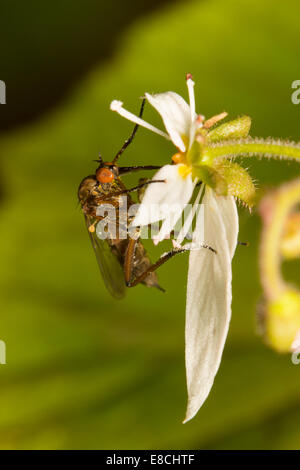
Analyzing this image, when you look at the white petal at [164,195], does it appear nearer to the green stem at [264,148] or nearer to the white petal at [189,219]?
the white petal at [189,219]

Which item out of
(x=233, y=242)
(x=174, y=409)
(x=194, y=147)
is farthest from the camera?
(x=174, y=409)

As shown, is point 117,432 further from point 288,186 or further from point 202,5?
point 202,5

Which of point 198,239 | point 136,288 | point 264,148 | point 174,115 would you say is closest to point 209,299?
point 198,239

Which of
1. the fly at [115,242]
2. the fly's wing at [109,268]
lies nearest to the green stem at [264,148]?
the fly at [115,242]

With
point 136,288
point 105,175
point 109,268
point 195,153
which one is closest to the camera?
point 195,153

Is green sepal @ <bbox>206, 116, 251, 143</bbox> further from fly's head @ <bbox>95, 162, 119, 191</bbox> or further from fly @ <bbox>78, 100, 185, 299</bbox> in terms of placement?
fly's head @ <bbox>95, 162, 119, 191</bbox>

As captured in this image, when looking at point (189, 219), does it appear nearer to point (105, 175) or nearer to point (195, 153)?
point (195, 153)
